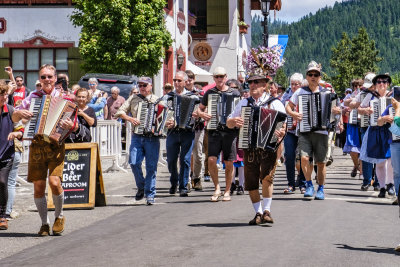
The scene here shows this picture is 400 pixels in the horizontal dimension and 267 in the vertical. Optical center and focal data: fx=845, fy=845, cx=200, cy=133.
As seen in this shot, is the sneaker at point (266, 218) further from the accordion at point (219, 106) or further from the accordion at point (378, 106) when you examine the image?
the accordion at point (378, 106)

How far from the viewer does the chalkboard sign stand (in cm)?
1233

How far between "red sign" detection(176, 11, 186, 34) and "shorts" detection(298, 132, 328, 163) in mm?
27806

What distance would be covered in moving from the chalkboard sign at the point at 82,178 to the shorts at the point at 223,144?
190 centimetres

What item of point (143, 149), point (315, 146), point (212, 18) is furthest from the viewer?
point (212, 18)

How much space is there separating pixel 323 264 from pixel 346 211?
14.1 ft

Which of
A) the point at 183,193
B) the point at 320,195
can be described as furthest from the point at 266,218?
the point at 183,193

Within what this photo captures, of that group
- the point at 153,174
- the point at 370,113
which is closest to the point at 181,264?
the point at 153,174

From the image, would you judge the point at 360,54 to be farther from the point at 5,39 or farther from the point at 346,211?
the point at 346,211

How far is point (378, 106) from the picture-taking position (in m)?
13.7

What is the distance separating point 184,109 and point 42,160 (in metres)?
4.92

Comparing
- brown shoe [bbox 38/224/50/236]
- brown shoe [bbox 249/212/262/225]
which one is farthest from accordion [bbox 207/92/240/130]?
brown shoe [bbox 38/224/50/236]

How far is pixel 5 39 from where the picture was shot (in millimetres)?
33750

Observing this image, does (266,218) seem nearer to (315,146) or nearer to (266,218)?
(266,218)

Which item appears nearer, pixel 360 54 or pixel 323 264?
pixel 323 264
